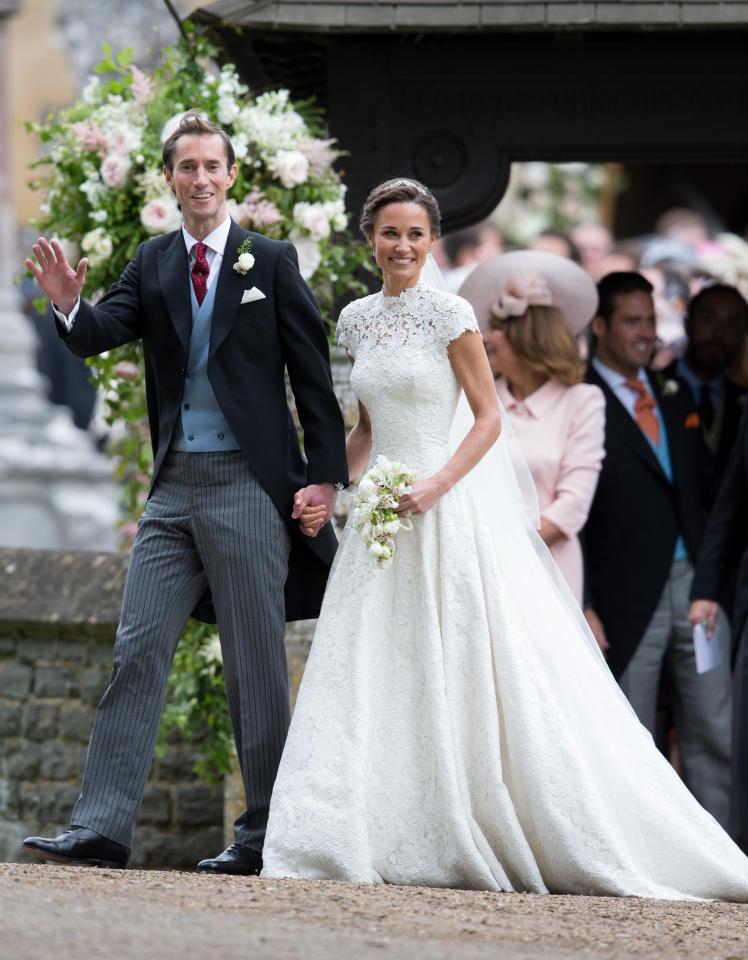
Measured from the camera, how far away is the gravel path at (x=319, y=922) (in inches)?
170

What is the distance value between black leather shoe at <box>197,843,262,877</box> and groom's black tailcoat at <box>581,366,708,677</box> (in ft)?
6.94

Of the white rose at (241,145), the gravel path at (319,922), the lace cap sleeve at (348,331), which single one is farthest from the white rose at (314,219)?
the gravel path at (319,922)

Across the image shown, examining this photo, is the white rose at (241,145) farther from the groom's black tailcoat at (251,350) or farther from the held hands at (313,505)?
the held hands at (313,505)

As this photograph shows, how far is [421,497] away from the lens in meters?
6.09

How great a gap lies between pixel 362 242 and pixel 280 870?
290cm

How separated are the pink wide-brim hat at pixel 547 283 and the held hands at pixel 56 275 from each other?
234 cm

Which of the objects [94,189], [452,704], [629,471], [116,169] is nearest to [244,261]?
[452,704]

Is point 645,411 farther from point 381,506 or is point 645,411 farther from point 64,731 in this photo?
point 64,731

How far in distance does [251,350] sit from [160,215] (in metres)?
1.63

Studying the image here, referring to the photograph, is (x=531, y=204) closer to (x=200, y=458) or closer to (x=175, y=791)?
(x=175, y=791)

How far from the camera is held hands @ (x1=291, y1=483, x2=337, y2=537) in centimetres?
614

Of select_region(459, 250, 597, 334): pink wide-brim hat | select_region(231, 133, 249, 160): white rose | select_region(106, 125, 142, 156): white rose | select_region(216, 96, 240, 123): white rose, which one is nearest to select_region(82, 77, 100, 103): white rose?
select_region(106, 125, 142, 156): white rose

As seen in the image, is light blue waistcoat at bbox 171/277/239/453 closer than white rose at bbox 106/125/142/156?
Yes

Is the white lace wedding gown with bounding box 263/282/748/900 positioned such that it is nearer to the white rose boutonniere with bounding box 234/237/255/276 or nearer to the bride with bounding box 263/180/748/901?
the bride with bounding box 263/180/748/901
